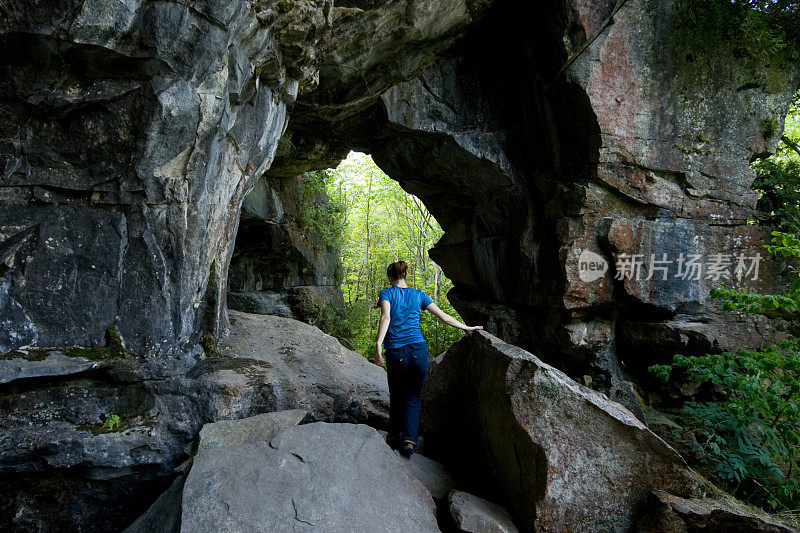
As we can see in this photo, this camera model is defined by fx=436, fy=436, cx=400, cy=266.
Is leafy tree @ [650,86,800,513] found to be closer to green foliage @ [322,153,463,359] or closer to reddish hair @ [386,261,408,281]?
reddish hair @ [386,261,408,281]

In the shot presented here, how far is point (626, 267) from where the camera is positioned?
7273 millimetres

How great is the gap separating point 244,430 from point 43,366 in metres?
1.99

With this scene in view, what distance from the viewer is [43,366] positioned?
400 centimetres

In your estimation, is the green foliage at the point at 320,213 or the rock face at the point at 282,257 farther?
the green foliage at the point at 320,213

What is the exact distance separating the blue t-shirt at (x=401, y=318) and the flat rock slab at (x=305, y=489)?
0.96 metres

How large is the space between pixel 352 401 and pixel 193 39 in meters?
4.27

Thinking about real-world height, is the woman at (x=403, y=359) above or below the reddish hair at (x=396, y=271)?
below

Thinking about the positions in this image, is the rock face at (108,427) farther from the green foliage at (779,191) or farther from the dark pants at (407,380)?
the green foliage at (779,191)

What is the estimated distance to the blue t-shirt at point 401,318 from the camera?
4.20 m

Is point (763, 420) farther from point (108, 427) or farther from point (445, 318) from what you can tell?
point (108, 427)

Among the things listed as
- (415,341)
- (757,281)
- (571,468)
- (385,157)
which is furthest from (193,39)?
(757,281)

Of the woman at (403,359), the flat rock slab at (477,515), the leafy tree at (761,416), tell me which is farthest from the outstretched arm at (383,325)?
the leafy tree at (761,416)

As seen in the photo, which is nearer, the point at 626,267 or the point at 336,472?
the point at 336,472

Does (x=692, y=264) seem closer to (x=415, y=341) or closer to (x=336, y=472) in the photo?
(x=415, y=341)
